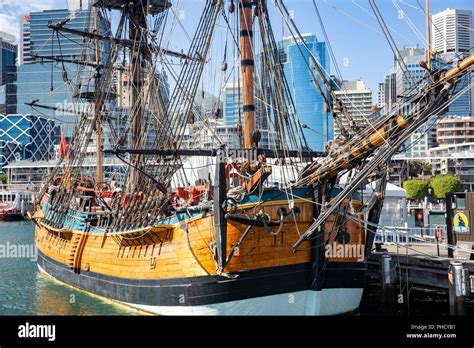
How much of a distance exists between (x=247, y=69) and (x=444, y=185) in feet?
122

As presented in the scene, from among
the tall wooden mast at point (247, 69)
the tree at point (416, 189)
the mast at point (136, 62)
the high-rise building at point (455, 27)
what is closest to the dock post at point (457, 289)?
the high-rise building at point (455, 27)

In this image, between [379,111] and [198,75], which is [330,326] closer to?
[379,111]

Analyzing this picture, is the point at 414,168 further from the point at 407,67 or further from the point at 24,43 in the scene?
the point at 24,43

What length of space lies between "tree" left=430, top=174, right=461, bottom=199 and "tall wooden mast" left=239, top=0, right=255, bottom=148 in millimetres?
36074

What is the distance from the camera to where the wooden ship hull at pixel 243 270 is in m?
11.9

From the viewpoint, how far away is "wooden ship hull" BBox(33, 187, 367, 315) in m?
11.9

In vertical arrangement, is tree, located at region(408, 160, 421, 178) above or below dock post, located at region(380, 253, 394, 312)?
above

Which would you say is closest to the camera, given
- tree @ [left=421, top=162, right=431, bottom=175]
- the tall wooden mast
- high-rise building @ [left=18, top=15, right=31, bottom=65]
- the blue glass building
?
the tall wooden mast

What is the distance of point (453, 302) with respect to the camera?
1372 cm

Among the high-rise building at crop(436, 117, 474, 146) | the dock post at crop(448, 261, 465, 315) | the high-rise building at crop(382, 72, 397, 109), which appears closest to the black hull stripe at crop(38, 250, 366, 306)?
the dock post at crop(448, 261, 465, 315)

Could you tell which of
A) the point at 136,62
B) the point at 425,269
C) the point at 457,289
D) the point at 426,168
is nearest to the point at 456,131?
the point at 426,168

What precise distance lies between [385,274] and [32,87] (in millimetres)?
38510

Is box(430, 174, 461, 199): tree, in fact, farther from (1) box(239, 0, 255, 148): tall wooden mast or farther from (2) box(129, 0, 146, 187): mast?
(1) box(239, 0, 255, 148): tall wooden mast

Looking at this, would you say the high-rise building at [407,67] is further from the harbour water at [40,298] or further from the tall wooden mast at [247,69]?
the harbour water at [40,298]
